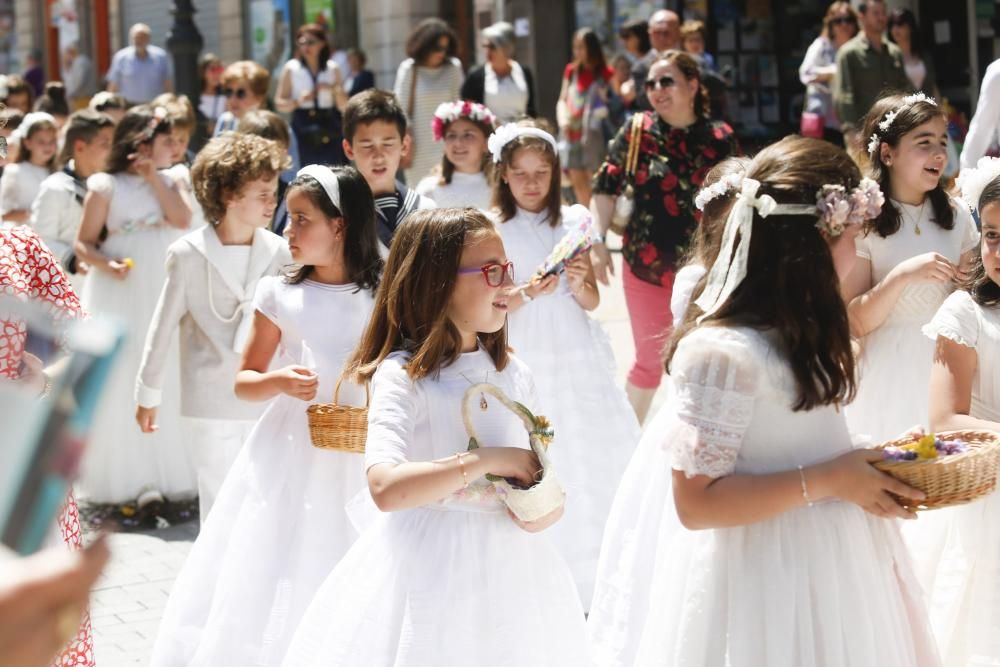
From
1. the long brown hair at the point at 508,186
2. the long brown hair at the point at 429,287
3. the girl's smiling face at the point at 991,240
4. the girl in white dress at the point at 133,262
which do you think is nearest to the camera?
the long brown hair at the point at 429,287

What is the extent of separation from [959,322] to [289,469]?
2.19 m

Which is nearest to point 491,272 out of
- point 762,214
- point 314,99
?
point 762,214

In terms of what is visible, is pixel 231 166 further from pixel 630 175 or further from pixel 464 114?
pixel 630 175

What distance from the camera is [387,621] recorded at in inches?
137

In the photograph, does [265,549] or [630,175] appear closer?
[265,549]

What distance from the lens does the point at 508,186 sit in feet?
Result: 21.6

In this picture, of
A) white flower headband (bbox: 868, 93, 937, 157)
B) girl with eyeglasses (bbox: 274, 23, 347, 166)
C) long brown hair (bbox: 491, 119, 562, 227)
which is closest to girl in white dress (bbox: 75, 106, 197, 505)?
long brown hair (bbox: 491, 119, 562, 227)

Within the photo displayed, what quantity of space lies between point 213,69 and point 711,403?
16.0m

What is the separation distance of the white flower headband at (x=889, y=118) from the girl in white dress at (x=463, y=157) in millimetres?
2462

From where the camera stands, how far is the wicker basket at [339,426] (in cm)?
426

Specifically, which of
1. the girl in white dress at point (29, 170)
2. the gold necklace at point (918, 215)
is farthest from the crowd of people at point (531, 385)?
the girl in white dress at point (29, 170)

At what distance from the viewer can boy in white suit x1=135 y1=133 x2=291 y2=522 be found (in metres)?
5.97

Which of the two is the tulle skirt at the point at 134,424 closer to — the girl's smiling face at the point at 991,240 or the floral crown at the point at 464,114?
the floral crown at the point at 464,114

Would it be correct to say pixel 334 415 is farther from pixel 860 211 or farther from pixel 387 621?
pixel 860 211
